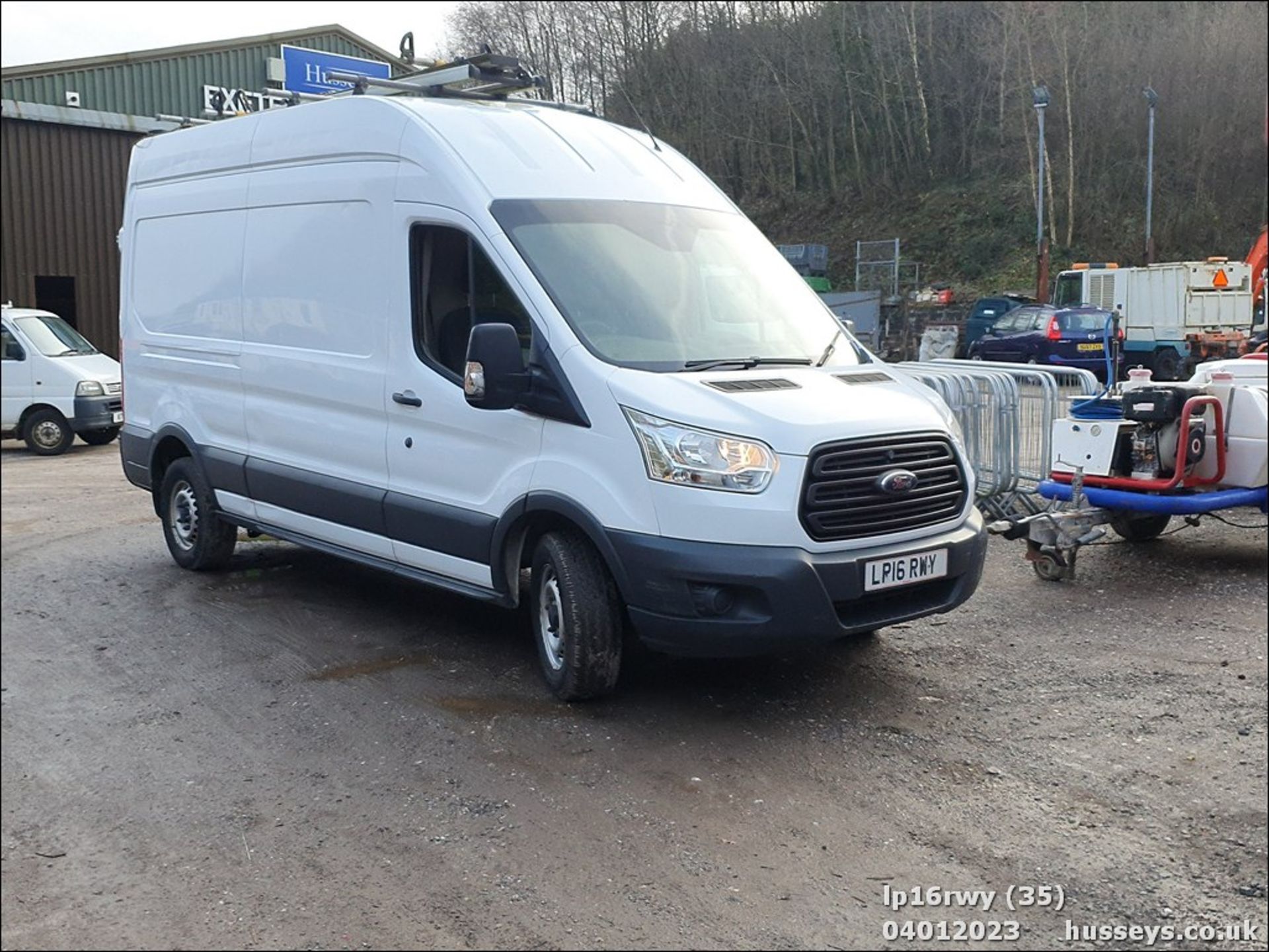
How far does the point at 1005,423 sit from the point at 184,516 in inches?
214

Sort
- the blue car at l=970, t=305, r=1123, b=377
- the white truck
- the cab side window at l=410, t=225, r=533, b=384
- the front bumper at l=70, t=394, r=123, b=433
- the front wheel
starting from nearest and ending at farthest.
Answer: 1. the front bumper at l=70, t=394, r=123, b=433
2. the front wheel
3. the cab side window at l=410, t=225, r=533, b=384
4. the white truck
5. the blue car at l=970, t=305, r=1123, b=377

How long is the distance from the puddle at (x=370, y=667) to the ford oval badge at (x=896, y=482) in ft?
6.84

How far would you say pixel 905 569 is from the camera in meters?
4.69

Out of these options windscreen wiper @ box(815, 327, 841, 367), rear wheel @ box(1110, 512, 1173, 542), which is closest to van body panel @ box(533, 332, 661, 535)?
windscreen wiper @ box(815, 327, 841, 367)

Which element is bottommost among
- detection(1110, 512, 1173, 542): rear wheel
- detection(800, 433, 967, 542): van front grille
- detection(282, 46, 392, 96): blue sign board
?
detection(1110, 512, 1173, 542): rear wheel

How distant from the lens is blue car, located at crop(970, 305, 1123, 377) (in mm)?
23391

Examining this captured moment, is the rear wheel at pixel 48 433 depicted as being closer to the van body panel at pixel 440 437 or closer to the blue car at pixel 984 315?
the van body panel at pixel 440 437

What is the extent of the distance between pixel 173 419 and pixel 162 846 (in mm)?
5019

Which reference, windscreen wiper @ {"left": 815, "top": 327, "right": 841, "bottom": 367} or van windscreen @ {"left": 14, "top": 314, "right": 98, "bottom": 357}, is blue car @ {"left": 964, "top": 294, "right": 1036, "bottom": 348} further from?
van windscreen @ {"left": 14, "top": 314, "right": 98, "bottom": 357}

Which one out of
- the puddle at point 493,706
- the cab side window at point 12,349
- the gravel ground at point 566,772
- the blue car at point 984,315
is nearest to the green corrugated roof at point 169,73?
the cab side window at point 12,349

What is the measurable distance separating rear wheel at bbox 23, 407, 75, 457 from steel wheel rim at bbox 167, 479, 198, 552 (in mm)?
4618

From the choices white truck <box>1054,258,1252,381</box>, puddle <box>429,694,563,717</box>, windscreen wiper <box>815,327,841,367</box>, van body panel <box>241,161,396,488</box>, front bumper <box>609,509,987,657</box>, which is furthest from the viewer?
white truck <box>1054,258,1252,381</box>

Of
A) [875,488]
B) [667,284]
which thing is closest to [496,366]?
[667,284]

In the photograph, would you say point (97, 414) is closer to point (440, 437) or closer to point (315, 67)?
point (315, 67)
